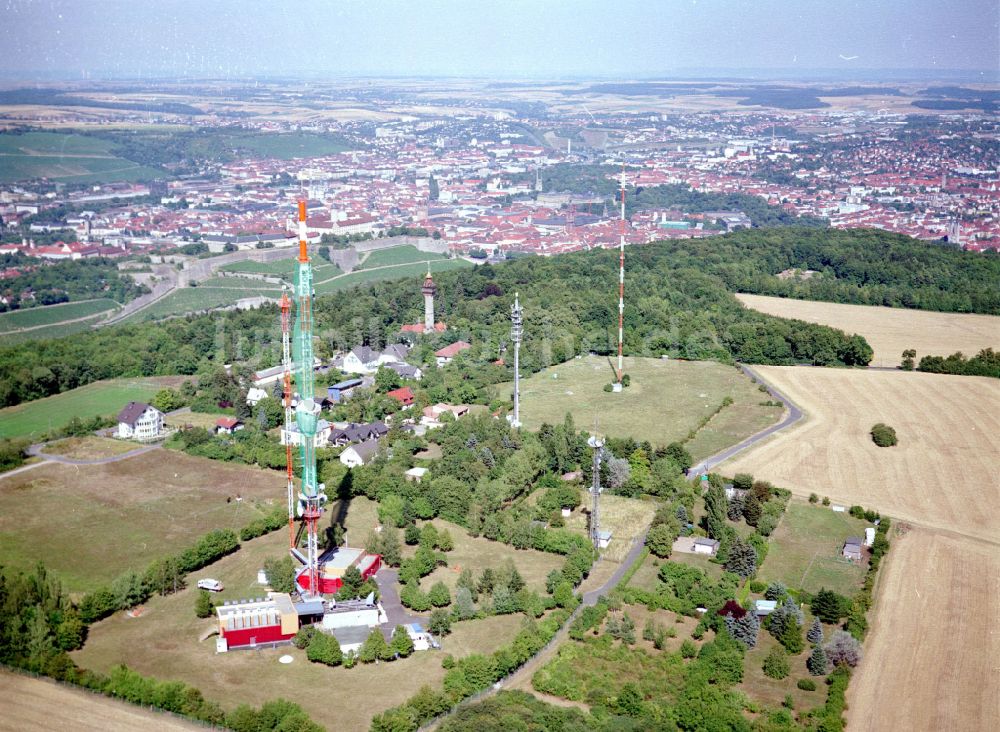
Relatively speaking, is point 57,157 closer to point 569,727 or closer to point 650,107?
point 650,107

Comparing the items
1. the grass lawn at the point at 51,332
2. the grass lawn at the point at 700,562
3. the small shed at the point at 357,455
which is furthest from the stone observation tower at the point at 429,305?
the grass lawn at the point at 700,562

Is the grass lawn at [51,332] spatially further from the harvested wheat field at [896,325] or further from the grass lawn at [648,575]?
the grass lawn at [648,575]

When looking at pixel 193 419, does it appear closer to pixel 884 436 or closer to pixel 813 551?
pixel 813 551

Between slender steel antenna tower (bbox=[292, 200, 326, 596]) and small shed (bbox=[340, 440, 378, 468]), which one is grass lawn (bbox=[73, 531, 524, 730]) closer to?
slender steel antenna tower (bbox=[292, 200, 326, 596])

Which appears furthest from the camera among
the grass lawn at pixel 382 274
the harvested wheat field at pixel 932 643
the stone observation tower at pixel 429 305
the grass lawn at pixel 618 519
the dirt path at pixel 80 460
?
the grass lawn at pixel 382 274

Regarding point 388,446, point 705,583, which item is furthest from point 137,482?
point 705,583

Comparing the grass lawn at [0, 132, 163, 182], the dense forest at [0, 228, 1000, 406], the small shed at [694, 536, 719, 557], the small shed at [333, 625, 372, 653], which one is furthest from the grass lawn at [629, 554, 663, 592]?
the grass lawn at [0, 132, 163, 182]

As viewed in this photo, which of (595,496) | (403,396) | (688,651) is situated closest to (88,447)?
(403,396)
